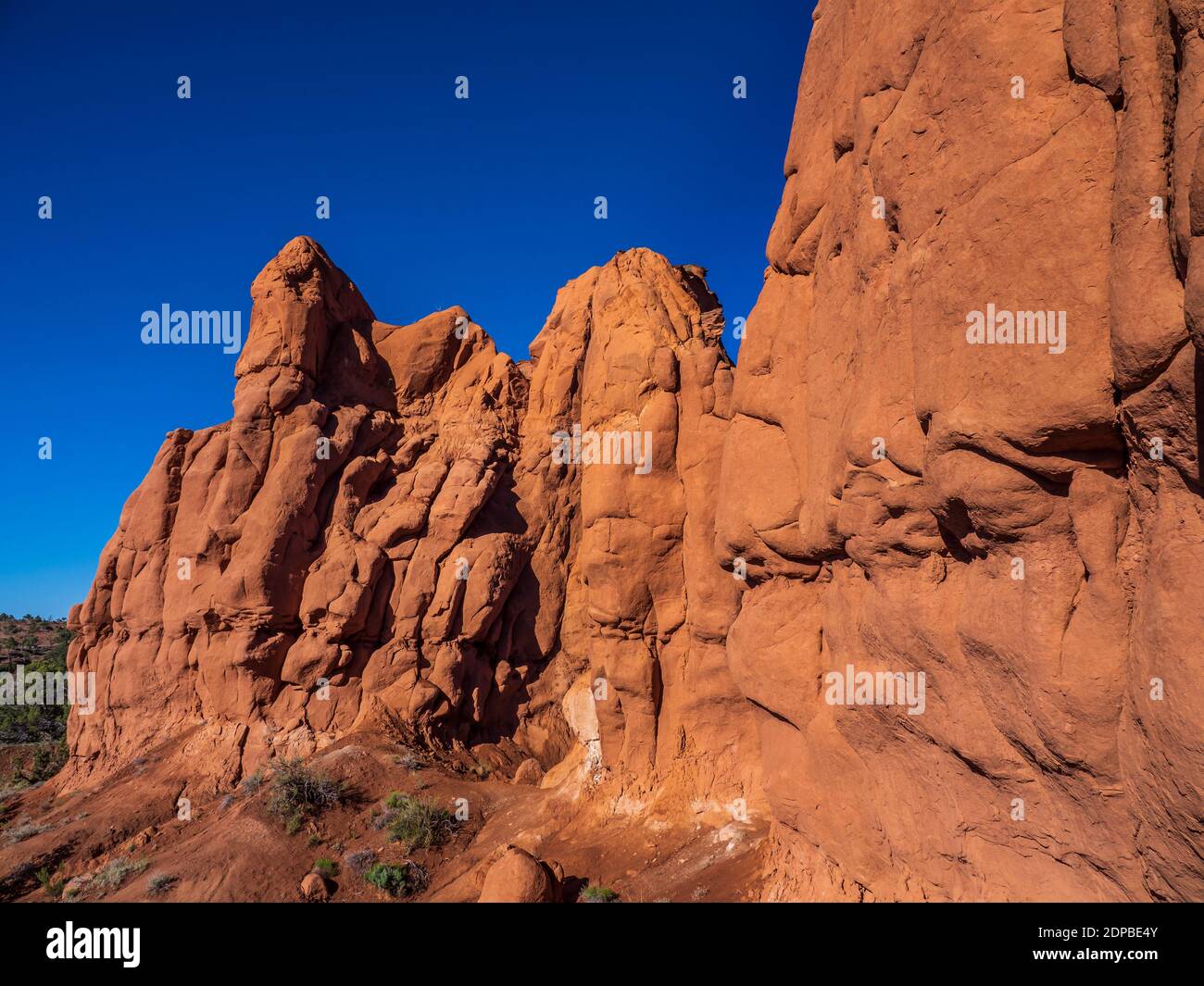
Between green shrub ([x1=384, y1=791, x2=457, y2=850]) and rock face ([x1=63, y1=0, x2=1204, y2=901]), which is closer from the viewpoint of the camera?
rock face ([x1=63, y1=0, x2=1204, y2=901])

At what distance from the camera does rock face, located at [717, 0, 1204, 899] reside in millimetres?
4793

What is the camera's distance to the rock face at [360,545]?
70.4 ft

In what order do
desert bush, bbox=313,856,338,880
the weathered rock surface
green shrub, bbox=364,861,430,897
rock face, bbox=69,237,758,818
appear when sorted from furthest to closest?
rock face, bbox=69,237,758,818 < desert bush, bbox=313,856,338,880 < green shrub, bbox=364,861,430,897 < the weathered rock surface

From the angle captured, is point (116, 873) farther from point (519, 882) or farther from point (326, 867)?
point (519, 882)

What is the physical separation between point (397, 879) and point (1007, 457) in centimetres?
1474

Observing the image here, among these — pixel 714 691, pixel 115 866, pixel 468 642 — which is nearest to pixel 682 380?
pixel 714 691

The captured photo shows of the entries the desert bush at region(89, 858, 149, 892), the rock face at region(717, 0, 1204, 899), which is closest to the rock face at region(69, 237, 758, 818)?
the desert bush at region(89, 858, 149, 892)

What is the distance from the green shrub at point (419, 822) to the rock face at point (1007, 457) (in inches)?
379

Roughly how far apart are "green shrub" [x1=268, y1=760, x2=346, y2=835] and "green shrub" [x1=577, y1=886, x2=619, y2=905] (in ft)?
26.0

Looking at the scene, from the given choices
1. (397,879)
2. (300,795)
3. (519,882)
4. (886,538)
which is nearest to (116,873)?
(300,795)

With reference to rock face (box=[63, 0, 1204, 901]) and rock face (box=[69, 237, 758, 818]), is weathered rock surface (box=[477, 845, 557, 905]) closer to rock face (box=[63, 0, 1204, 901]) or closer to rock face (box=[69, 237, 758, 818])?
rock face (box=[63, 0, 1204, 901])

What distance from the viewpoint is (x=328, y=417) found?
24.3 metres

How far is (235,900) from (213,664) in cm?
940
